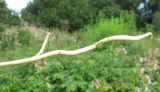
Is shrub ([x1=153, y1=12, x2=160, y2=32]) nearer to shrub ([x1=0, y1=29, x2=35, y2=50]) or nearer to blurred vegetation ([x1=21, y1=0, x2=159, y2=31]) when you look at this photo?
blurred vegetation ([x1=21, y1=0, x2=159, y2=31])

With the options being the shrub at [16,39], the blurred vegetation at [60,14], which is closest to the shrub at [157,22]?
the blurred vegetation at [60,14]

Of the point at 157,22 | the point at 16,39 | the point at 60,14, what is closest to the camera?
the point at 16,39

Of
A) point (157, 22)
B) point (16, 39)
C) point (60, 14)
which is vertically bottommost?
point (157, 22)

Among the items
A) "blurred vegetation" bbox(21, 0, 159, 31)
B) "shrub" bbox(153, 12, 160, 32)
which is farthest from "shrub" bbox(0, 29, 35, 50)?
"shrub" bbox(153, 12, 160, 32)

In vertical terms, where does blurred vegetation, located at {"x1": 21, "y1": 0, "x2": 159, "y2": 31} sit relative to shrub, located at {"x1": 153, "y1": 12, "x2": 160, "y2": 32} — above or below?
above

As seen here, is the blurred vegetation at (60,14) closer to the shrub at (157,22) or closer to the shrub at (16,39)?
the shrub at (157,22)

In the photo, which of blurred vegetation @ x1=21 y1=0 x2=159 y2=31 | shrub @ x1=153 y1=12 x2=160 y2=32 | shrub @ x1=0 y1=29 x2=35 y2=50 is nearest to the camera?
shrub @ x1=0 y1=29 x2=35 y2=50

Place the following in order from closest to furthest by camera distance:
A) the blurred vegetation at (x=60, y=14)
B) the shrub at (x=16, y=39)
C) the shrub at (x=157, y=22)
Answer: the shrub at (x=16, y=39)
the blurred vegetation at (x=60, y=14)
the shrub at (x=157, y=22)

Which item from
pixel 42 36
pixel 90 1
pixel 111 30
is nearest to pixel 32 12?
pixel 90 1

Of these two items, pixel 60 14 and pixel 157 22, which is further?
pixel 157 22

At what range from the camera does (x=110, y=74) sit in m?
4.24

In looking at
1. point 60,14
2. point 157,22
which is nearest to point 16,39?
point 60,14

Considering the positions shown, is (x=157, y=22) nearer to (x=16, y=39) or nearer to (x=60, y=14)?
(x=60, y=14)

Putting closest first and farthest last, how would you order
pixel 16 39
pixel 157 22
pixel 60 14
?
pixel 16 39 → pixel 60 14 → pixel 157 22
